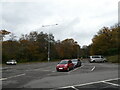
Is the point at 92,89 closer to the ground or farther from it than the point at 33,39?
closer to the ground

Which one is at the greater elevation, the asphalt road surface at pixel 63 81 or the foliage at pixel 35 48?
the foliage at pixel 35 48

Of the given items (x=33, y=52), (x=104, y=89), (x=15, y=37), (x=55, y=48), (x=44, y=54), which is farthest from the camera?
(x=55, y=48)

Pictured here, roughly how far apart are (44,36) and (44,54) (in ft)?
29.8

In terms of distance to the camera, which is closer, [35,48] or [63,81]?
[63,81]

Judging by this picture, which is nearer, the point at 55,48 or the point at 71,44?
the point at 55,48

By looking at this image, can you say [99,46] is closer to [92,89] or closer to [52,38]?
[52,38]

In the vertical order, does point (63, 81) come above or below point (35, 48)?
below

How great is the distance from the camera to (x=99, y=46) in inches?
2625

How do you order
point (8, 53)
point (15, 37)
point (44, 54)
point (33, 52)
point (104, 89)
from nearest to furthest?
point (104, 89)
point (8, 53)
point (15, 37)
point (33, 52)
point (44, 54)

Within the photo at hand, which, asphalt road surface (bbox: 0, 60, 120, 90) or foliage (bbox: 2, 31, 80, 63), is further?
foliage (bbox: 2, 31, 80, 63)

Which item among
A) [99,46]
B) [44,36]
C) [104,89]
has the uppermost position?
[44,36]

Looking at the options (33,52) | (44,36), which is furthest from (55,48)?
(33,52)

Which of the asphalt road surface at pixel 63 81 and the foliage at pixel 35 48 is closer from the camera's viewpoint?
the asphalt road surface at pixel 63 81

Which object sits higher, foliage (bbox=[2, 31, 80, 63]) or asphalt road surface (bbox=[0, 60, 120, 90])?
foliage (bbox=[2, 31, 80, 63])
